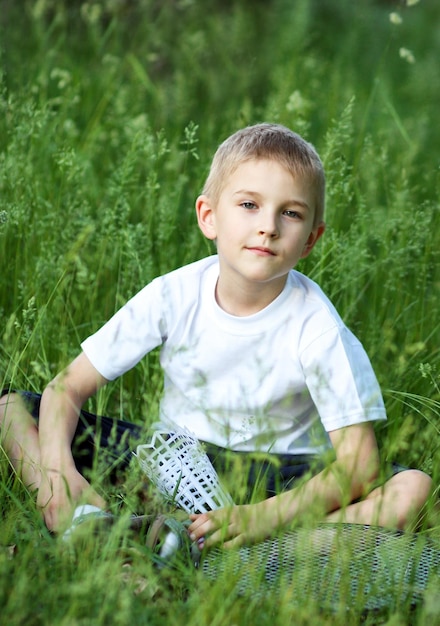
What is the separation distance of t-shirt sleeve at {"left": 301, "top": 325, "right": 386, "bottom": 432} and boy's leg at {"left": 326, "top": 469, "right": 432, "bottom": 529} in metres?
0.16

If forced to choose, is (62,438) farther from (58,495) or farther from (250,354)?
(250,354)

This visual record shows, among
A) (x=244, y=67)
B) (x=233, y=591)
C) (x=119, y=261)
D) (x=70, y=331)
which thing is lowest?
(x=233, y=591)

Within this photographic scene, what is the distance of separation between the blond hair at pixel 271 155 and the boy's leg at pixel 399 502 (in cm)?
66

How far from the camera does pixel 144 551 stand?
6.28 ft

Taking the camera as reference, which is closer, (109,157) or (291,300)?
(291,300)

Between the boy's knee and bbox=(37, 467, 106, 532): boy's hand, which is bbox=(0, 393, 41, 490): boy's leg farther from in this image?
the boy's knee

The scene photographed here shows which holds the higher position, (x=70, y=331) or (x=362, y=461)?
(x=70, y=331)

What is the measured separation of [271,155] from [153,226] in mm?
923

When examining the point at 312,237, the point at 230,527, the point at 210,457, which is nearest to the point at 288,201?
the point at 312,237

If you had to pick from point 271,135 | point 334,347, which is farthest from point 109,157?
point 334,347

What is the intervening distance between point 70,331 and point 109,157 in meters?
1.20

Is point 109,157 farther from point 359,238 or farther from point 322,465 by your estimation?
point 322,465

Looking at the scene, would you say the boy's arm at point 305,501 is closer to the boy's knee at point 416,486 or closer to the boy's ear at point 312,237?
the boy's knee at point 416,486

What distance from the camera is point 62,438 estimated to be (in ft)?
7.82
